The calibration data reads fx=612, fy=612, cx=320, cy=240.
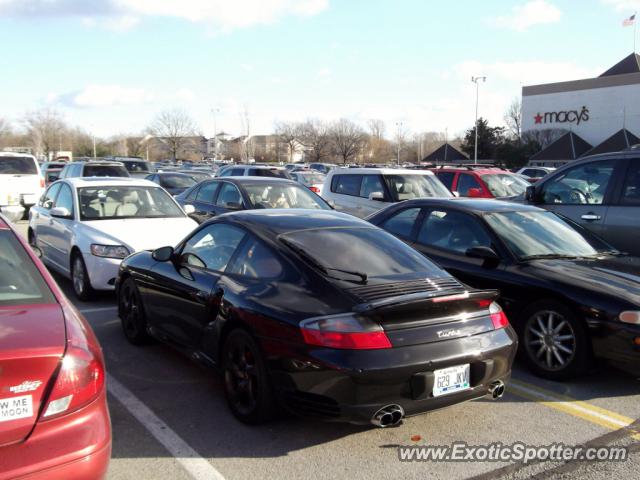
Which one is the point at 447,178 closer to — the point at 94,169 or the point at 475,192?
the point at 475,192

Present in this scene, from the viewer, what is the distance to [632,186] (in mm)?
7871

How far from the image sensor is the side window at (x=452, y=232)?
20.6 feet

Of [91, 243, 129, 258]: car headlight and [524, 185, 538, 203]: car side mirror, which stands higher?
[524, 185, 538, 203]: car side mirror

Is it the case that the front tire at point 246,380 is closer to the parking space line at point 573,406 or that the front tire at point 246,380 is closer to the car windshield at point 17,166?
the parking space line at point 573,406

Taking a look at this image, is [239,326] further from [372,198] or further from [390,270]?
[372,198]

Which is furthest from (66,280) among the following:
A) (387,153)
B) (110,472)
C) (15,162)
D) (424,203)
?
(387,153)

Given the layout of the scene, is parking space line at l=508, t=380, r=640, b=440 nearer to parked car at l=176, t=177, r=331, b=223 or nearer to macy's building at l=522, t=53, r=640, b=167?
parked car at l=176, t=177, r=331, b=223

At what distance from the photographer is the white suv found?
17.0 m

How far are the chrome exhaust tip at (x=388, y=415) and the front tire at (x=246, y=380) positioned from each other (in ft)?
2.42

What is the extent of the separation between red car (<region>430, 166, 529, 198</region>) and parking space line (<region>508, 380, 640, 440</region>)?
8.57 meters

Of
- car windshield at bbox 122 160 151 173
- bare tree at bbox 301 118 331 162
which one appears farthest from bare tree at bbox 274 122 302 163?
car windshield at bbox 122 160 151 173

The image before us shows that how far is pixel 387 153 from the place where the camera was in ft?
280

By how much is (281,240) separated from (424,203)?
9.87 ft

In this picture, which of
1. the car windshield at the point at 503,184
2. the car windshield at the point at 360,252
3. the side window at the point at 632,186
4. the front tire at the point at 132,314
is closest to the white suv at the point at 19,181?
the car windshield at the point at 503,184
